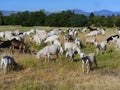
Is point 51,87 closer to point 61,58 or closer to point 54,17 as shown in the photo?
point 61,58

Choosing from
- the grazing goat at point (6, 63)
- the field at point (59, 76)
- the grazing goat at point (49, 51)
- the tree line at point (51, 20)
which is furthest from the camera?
the tree line at point (51, 20)

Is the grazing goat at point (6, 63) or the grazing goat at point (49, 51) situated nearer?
the grazing goat at point (6, 63)

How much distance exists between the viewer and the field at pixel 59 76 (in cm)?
1640

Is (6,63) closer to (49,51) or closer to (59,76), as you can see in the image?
(59,76)

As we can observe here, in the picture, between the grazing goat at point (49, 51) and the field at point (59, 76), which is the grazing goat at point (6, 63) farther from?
the grazing goat at point (49, 51)

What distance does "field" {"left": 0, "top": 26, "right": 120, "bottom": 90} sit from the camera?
53.8ft

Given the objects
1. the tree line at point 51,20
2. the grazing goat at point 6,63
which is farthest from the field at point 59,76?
the tree line at point 51,20

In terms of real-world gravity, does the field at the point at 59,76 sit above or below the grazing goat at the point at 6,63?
below

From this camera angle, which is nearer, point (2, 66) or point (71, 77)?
point (71, 77)

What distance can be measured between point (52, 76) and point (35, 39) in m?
22.4

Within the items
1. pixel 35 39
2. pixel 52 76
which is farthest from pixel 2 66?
pixel 35 39

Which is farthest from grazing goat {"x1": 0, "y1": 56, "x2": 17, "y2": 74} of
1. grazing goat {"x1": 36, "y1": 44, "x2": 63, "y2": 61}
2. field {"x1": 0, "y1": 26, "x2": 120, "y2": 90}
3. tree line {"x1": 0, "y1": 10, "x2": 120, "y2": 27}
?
tree line {"x1": 0, "y1": 10, "x2": 120, "y2": 27}

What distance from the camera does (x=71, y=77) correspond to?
62.9 ft

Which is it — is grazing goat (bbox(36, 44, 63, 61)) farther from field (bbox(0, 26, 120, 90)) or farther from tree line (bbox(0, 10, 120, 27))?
tree line (bbox(0, 10, 120, 27))
